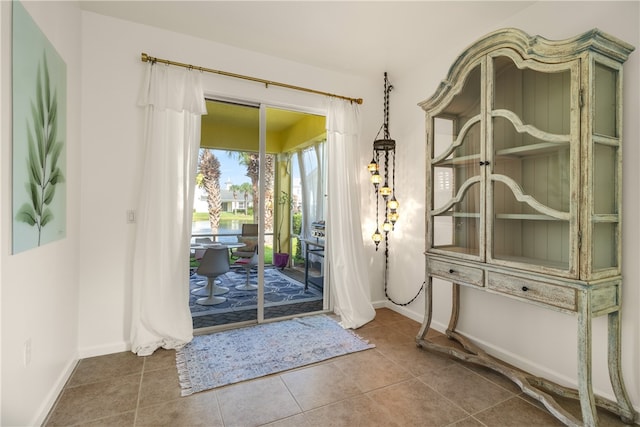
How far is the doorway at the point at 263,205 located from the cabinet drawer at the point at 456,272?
4.72 ft

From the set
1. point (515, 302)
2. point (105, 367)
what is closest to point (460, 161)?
point (515, 302)

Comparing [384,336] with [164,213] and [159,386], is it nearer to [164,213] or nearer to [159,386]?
[159,386]

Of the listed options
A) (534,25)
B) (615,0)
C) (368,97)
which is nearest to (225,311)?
(368,97)

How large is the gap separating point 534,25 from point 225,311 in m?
3.78

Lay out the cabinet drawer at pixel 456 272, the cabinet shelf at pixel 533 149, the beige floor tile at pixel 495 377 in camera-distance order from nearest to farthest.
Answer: the cabinet shelf at pixel 533 149 < the beige floor tile at pixel 495 377 < the cabinet drawer at pixel 456 272

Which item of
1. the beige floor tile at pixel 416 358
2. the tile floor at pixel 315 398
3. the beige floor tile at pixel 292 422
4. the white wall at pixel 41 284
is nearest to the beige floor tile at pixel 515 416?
the tile floor at pixel 315 398

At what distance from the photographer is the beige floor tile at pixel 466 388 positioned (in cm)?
196

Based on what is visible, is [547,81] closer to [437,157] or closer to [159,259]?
[437,157]

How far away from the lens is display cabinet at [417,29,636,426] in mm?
1694

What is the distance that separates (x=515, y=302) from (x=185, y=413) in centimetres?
242

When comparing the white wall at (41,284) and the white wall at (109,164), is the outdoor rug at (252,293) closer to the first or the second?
the white wall at (109,164)

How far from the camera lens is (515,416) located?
1845 mm

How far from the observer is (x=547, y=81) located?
1.91 meters

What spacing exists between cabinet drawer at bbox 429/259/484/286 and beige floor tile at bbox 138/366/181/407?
2.06m
